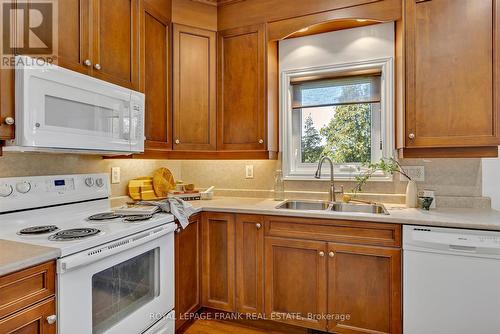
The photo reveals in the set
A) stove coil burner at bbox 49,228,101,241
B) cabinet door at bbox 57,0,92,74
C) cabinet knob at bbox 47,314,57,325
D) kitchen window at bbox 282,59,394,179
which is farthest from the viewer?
kitchen window at bbox 282,59,394,179

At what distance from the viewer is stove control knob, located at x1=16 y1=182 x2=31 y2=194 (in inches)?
58.8

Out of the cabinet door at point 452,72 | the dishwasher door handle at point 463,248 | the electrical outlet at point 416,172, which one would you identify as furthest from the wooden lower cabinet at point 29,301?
the electrical outlet at point 416,172

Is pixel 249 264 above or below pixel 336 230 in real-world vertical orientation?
below

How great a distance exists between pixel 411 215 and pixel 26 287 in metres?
1.87

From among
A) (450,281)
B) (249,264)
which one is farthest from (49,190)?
(450,281)

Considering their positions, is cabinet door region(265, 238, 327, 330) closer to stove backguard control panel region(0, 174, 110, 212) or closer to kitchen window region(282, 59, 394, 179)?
kitchen window region(282, 59, 394, 179)

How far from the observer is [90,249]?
1.18 m

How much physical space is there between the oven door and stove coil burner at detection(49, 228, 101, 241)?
90 mm

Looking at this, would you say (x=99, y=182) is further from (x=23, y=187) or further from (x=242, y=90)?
(x=242, y=90)

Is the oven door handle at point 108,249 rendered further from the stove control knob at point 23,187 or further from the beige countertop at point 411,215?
the stove control knob at point 23,187

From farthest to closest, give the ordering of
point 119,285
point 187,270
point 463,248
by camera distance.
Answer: point 187,270
point 463,248
point 119,285

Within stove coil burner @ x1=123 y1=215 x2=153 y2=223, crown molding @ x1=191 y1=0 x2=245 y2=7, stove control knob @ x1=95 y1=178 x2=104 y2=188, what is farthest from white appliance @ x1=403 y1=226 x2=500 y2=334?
crown molding @ x1=191 y1=0 x2=245 y2=7

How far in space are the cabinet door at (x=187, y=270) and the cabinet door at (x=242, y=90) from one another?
72 cm

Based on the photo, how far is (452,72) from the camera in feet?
5.73
